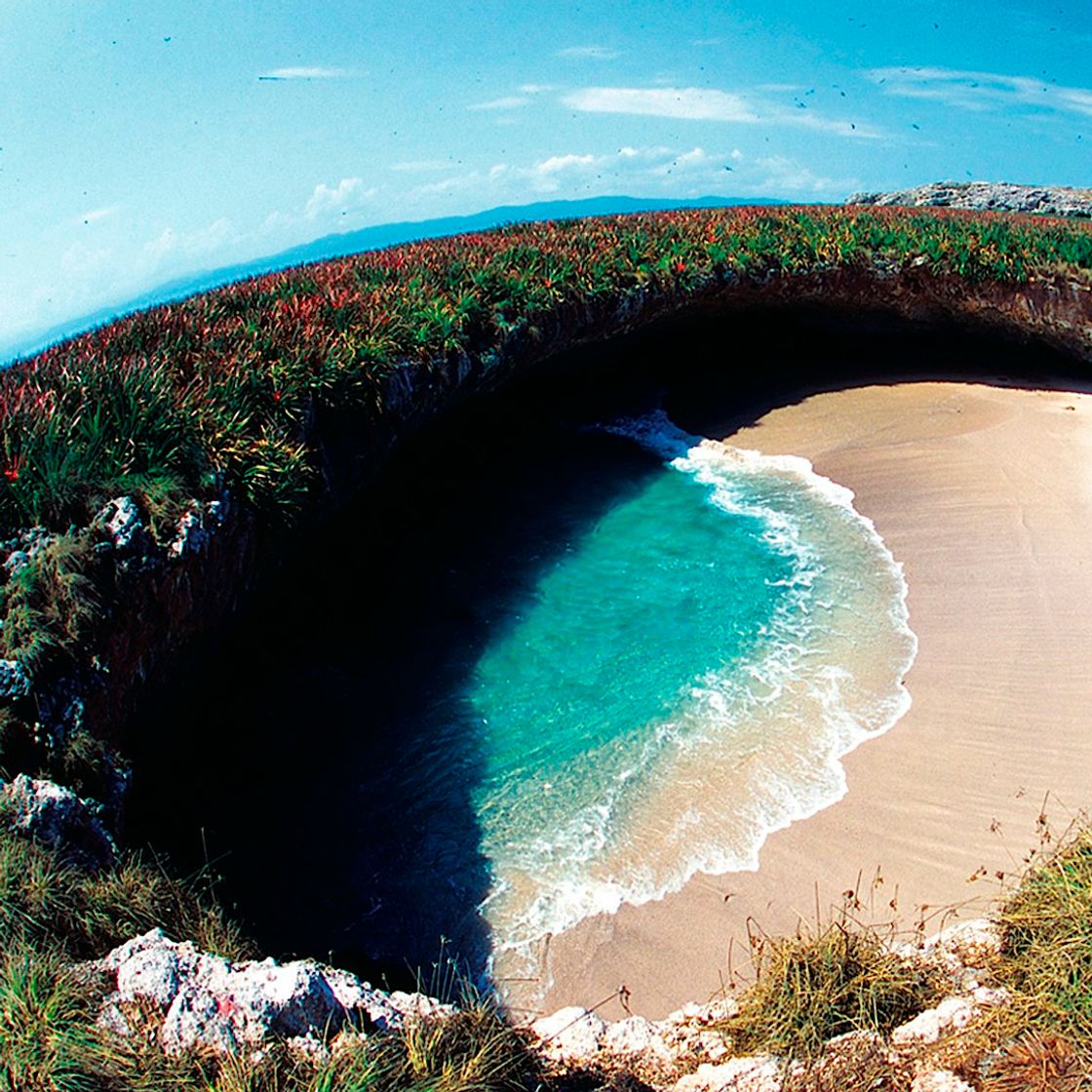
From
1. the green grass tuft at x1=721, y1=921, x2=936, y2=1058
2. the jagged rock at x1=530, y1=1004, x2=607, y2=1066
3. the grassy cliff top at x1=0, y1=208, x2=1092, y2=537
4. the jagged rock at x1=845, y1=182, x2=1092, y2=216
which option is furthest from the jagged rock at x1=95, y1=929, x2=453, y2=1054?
the jagged rock at x1=845, y1=182, x2=1092, y2=216

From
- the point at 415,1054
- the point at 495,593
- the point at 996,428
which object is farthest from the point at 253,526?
the point at 996,428

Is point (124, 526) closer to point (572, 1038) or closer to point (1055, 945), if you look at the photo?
point (572, 1038)

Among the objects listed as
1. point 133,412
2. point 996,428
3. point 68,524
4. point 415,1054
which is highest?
point 133,412

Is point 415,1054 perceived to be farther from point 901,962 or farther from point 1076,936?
point 1076,936

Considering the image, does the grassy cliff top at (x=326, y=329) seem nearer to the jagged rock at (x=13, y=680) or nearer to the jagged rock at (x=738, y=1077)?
the jagged rock at (x=13, y=680)

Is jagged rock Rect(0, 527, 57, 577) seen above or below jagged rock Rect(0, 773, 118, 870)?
above

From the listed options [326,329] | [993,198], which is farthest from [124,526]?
[993,198]

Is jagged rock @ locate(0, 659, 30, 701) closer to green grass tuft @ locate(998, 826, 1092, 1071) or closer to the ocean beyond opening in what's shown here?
the ocean beyond opening

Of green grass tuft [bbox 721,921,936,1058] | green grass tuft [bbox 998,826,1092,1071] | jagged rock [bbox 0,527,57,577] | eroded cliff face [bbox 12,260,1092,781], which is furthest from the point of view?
eroded cliff face [bbox 12,260,1092,781]
